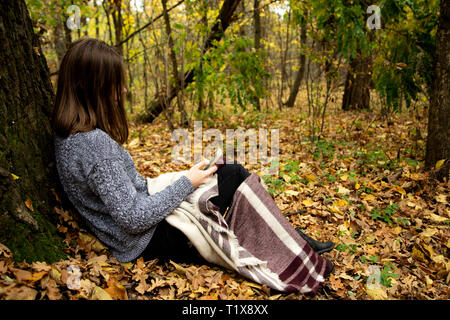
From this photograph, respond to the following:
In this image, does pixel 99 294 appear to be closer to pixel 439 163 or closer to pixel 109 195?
pixel 109 195

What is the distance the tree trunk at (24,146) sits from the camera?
1450mm

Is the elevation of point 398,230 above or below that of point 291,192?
below

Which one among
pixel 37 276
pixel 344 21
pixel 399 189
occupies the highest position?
pixel 344 21

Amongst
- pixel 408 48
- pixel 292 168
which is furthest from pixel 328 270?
pixel 408 48

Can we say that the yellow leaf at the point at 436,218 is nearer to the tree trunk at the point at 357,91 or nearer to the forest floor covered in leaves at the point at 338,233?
the forest floor covered in leaves at the point at 338,233

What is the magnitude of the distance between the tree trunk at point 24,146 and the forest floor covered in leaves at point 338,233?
0.11 metres

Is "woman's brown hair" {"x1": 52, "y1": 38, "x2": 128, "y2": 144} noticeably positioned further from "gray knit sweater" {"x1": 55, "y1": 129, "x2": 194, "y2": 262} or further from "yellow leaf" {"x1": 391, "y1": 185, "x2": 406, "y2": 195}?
"yellow leaf" {"x1": 391, "y1": 185, "x2": 406, "y2": 195}

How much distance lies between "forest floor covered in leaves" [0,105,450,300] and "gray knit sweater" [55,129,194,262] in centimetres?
12

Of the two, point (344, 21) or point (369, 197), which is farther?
point (344, 21)

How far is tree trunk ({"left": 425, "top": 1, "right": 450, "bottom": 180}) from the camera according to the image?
286cm

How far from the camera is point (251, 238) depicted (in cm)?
190

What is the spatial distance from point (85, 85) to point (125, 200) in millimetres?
676

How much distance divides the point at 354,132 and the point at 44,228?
4652 millimetres

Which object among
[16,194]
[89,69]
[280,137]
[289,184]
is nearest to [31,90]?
[89,69]
